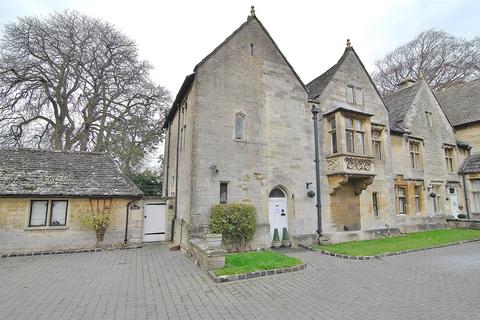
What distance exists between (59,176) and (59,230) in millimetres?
2720

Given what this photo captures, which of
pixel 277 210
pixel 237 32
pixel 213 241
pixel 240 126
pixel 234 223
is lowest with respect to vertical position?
pixel 213 241

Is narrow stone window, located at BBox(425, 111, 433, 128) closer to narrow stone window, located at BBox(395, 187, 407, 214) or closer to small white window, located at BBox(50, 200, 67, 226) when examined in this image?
narrow stone window, located at BBox(395, 187, 407, 214)

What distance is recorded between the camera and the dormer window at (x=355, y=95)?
16.0 meters

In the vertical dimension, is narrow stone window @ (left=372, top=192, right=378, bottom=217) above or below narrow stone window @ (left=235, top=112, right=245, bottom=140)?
below

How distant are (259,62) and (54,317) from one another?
12.7 meters

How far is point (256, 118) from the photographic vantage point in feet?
43.0

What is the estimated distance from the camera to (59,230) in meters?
12.1

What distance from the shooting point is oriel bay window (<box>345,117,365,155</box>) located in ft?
47.4

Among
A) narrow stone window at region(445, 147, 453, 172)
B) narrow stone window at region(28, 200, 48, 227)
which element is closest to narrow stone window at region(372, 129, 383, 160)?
narrow stone window at region(445, 147, 453, 172)

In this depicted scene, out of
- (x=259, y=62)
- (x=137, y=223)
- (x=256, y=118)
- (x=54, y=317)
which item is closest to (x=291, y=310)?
(x=54, y=317)

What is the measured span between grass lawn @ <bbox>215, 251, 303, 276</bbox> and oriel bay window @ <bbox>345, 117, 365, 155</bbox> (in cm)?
787

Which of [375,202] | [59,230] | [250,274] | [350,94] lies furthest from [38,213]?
[375,202]

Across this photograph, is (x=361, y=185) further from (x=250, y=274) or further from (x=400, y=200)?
(x=250, y=274)

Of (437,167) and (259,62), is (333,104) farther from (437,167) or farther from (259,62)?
(437,167)
